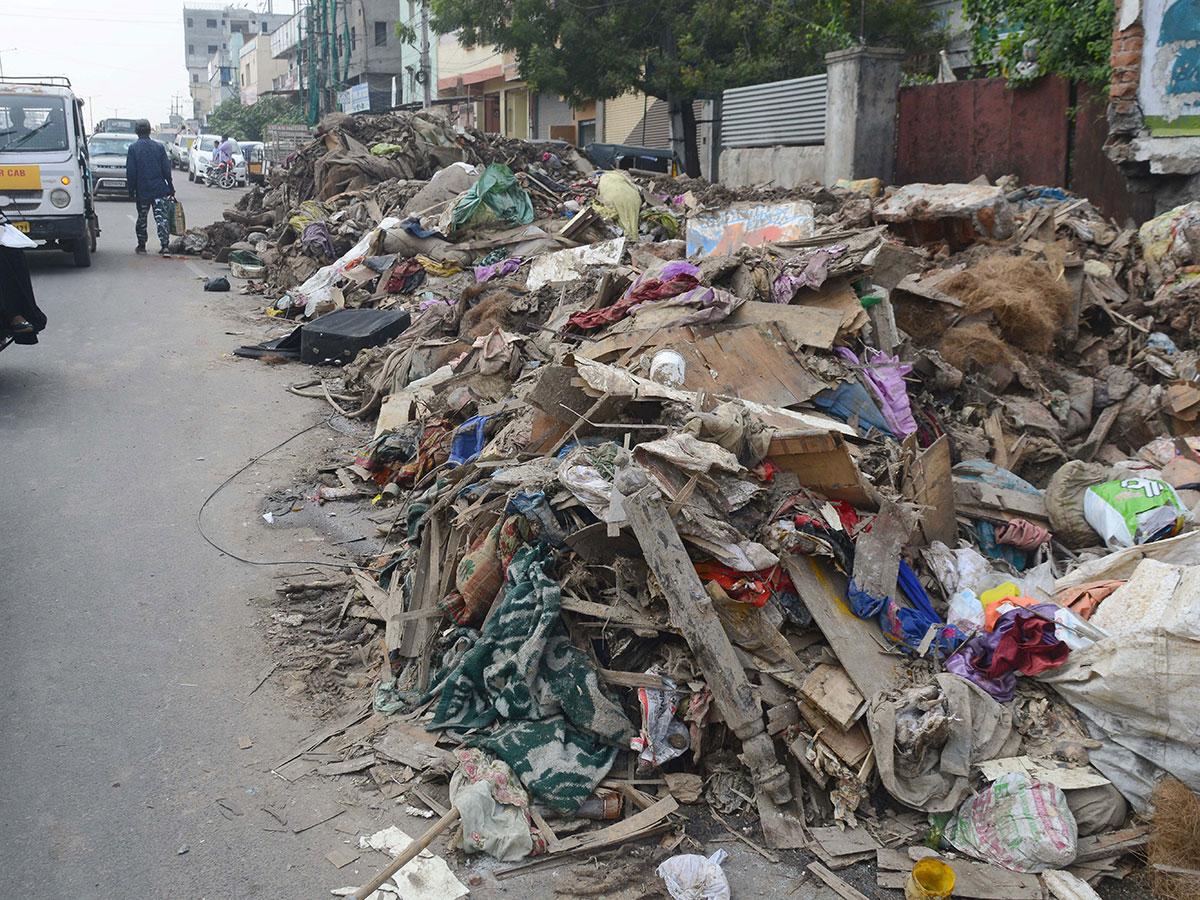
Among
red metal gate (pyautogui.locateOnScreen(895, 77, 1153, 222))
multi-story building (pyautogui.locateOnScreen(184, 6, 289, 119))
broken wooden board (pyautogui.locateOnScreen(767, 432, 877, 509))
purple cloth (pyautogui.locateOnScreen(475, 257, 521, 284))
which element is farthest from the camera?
multi-story building (pyautogui.locateOnScreen(184, 6, 289, 119))

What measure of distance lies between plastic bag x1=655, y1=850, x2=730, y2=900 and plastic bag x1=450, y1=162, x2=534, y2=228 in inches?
432

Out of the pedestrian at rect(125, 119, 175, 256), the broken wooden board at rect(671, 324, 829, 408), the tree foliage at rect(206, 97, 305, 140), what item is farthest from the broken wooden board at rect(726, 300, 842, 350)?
the tree foliage at rect(206, 97, 305, 140)

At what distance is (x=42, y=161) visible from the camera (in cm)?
1379

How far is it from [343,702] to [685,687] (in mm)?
1720

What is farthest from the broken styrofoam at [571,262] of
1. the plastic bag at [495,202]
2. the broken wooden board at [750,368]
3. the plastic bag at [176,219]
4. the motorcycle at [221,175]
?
the motorcycle at [221,175]

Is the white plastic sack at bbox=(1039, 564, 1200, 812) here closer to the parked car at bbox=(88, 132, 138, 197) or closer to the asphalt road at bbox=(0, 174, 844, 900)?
the asphalt road at bbox=(0, 174, 844, 900)

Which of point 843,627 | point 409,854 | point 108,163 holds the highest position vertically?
point 108,163

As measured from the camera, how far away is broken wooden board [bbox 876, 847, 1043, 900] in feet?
11.0

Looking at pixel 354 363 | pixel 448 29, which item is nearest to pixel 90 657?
pixel 354 363

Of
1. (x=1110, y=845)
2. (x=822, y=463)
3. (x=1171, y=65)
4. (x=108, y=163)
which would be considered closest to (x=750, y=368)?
(x=822, y=463)

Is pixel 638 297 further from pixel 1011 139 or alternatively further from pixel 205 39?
pixel 205 39

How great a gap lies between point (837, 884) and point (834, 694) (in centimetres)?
81

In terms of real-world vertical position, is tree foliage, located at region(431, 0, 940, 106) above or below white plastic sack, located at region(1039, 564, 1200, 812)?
above

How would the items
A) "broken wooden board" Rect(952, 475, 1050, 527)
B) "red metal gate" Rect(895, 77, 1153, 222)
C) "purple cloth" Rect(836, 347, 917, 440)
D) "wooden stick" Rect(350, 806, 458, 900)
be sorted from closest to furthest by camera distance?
"wooden stick" Rect(350, 806, 458, 900) < "broken wooden board" Rect(952, 475, 1050, 527) < "purple cloth" Rect(836, 347, 917, 440) < "red metal gate" Rect(895, 77, 1153, 222)
